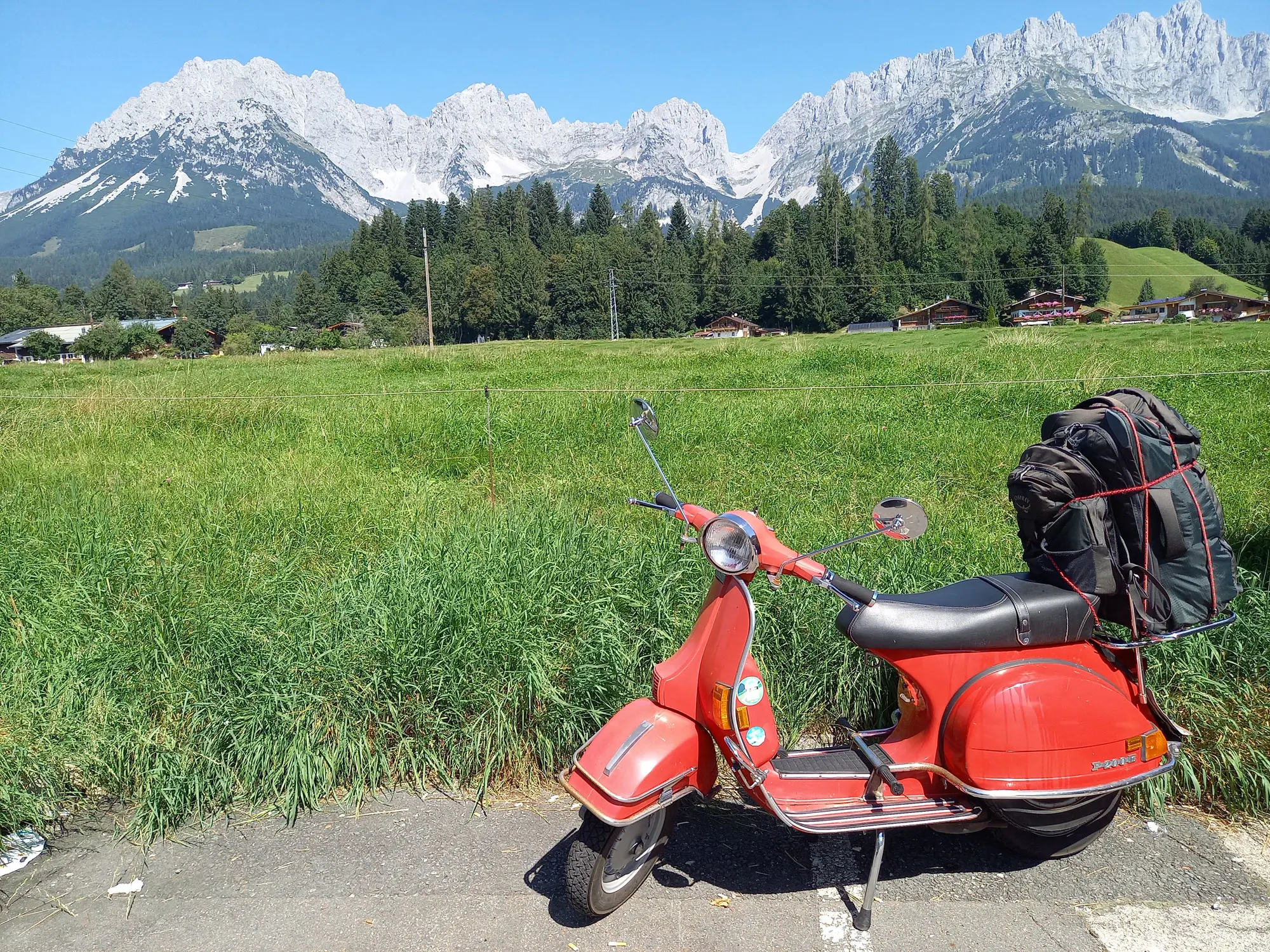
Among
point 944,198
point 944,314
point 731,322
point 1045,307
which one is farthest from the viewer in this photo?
point 944,198

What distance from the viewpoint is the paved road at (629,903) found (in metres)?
2.71

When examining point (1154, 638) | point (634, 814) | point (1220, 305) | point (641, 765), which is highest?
point (1154, 638)

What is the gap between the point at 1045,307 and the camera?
89.6m

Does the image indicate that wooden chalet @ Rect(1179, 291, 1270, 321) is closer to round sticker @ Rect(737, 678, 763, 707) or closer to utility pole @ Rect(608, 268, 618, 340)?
utility pole @ Rect(608, 268, 618, 340)

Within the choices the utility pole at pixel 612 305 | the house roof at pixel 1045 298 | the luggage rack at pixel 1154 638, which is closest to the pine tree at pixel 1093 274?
the house roof at pixel 1045 298

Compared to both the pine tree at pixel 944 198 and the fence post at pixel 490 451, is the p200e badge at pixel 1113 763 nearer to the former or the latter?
the fence post at pixel 490 451

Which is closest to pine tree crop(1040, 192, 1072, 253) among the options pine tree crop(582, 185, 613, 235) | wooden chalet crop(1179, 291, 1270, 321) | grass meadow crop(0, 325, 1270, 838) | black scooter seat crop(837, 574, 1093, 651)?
wooden chalet crop(1179, 291, 1270, 321)

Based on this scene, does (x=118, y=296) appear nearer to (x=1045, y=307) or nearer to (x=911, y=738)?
(x=1045, y=307)

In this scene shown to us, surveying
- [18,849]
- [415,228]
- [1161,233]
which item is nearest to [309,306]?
[415,228]

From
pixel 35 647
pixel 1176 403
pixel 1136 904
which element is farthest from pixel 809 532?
pixel 1176 403

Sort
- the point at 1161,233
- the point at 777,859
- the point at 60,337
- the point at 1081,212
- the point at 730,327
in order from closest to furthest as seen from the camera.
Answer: the point at 777,859 < the point at 60,337 < the point at 730,327 < the point at 1081,212 < the point at 1161,233

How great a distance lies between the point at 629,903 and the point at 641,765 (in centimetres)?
61

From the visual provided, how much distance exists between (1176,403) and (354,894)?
11.1 m

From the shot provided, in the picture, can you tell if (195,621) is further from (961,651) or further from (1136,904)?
(1136,904)
